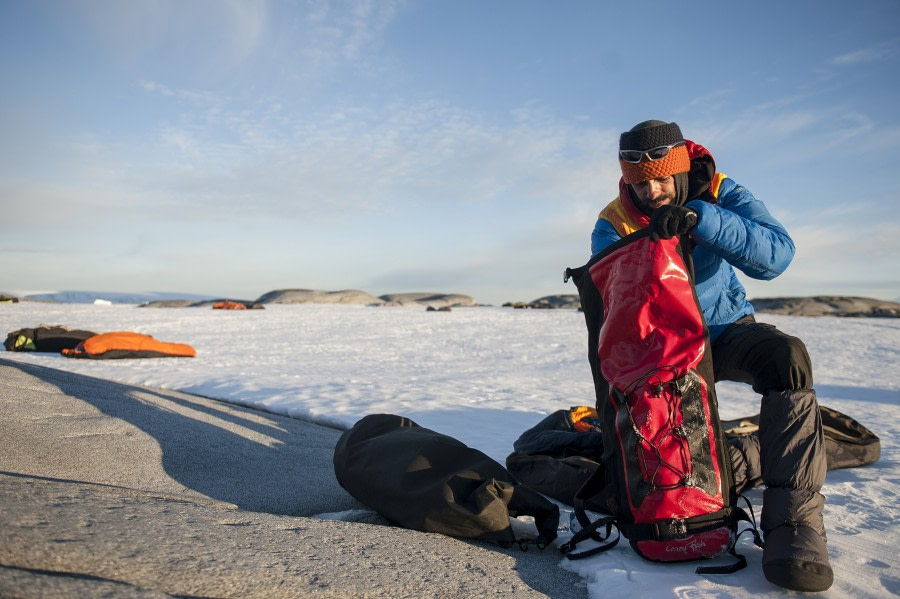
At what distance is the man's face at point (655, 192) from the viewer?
2.68 meters

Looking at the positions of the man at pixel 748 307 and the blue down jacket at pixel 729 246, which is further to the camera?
the blue down jacket at pixel 729 246

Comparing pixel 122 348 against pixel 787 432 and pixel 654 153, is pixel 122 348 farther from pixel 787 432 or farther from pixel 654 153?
pixel 787 432

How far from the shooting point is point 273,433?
4.05m

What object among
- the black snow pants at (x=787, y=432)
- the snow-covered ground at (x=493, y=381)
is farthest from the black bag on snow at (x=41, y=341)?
the black snow pants at (x=787, y=432)

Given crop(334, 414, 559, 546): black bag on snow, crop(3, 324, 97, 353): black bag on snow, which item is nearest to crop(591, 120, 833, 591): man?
crop(334, 414, 559, 546): black bag on snow

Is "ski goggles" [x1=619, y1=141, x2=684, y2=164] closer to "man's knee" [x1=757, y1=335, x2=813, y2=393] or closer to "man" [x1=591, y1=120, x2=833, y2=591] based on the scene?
"man" [x1=591, y1=120, x2=833, y2=591]

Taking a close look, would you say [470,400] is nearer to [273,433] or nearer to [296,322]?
[273,433]

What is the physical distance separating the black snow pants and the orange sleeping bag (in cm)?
751

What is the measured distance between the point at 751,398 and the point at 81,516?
555 centimetres

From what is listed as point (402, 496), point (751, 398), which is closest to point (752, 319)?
point (402, 496)

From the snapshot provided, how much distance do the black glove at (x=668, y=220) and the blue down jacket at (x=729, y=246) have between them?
0.28ft

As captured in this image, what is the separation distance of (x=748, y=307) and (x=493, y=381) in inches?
157

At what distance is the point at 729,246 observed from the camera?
2389 millimetres

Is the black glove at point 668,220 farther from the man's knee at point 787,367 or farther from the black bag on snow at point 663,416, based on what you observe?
the man's knee at point 787,367
